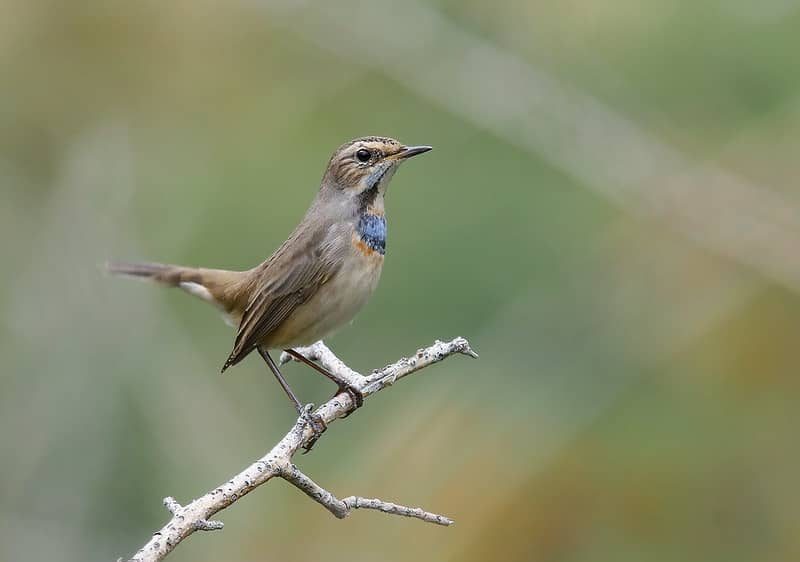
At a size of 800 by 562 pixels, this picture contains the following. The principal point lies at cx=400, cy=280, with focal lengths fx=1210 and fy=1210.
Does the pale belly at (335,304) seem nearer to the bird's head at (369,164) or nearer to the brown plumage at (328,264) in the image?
the brown plumage at (328,264)

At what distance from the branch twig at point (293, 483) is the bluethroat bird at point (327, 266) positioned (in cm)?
39

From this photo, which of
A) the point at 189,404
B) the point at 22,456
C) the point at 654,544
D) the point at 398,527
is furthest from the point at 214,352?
the point at 654,544

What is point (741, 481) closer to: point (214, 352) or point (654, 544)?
point (654, 544)

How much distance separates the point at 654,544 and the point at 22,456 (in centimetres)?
455

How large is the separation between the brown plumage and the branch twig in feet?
1.28

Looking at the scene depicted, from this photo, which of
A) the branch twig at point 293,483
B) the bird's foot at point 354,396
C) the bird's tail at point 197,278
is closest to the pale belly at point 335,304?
the branch twig at point 293,483

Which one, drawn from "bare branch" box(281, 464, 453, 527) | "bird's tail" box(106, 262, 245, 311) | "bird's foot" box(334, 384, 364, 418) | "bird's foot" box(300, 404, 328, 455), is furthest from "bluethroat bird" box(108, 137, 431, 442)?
"bare branch" box(281, 464, 453, 527)

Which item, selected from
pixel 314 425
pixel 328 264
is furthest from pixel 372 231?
pixel 314 425

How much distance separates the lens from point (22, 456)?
8859mm

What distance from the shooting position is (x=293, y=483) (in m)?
4.20

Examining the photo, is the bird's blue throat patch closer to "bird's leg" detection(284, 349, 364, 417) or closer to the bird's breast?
the bird's breast

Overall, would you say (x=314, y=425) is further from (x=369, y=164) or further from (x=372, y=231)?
(x=369, y=164)

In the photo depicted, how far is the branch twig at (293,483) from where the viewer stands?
3.58m

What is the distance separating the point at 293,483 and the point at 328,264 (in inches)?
73.4
